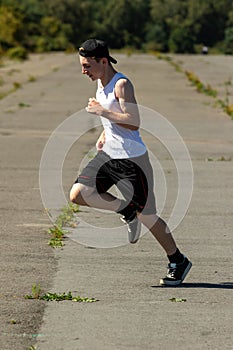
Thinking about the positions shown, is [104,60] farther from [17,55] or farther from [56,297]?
[17,55]

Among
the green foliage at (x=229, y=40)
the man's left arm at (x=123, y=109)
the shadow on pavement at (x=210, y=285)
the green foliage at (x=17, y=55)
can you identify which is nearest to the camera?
the man's left arm at (x=123, y=109)

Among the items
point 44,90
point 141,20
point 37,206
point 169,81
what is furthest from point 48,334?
point 141,20

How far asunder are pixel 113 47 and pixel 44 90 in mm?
49460

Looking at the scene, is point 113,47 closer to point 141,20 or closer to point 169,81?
point 141,20

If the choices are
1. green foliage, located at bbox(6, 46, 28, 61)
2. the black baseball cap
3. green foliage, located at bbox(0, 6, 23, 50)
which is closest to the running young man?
the black baseball cap

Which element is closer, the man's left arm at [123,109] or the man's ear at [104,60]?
the man's left arm at [123,109]

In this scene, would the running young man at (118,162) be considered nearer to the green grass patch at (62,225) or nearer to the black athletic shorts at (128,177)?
the black athletic shorts at (128,177)

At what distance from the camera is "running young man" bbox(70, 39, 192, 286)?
794 centimetres

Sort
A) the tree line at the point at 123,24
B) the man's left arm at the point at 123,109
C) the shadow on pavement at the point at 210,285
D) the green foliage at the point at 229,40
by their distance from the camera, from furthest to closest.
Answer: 1. the tree line at the point at 123,24
2. the green foliage at the point at 229,40
3. the shadow on pavement at the point at 210,285
4. the man's left arm at the point at 123,109

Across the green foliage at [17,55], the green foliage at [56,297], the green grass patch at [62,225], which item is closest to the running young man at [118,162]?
the green foliage at [56,297]

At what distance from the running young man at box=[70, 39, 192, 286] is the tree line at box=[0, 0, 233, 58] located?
108 ft

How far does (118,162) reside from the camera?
811cm

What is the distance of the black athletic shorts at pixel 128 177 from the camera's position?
808 cm

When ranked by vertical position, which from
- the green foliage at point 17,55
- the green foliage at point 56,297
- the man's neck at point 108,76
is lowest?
the green foliage at point 17,55
